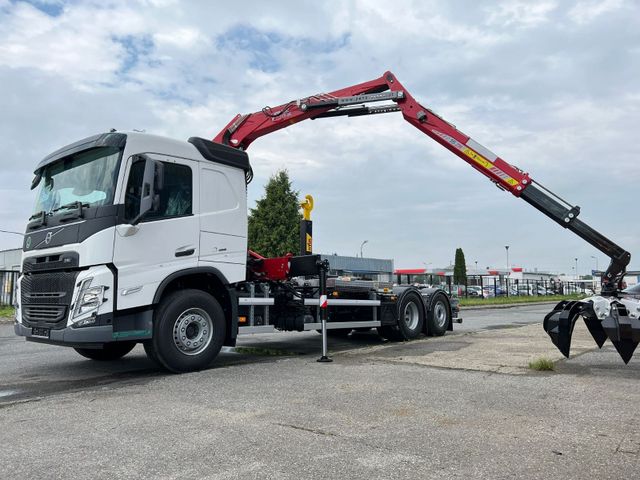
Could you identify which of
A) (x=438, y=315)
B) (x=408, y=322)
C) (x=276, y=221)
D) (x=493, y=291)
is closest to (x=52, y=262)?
(x=408, y=322)

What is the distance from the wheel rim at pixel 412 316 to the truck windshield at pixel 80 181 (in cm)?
→ 680

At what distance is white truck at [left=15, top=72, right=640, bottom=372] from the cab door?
0.5 inches

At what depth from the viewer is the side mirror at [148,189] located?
652 cm

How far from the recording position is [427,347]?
1009cm

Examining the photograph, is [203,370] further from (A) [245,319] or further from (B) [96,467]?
(B) [96,467]

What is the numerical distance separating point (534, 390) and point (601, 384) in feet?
3.17

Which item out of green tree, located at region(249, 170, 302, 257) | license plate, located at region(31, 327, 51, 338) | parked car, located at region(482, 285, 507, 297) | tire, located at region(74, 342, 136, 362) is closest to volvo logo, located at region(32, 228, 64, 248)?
license plate, located at region(31, 327, 51, 338)

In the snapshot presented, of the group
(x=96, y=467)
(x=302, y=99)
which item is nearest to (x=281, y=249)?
(x=302, y=99)

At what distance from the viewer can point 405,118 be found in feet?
35.6

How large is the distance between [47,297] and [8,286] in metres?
14.6

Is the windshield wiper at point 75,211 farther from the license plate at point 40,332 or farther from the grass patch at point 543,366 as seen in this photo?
the grass patch at point 543,366

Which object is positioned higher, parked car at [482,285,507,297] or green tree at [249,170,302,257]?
green tree at [249,170,302,257]

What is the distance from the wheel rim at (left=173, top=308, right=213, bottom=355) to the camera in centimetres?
718

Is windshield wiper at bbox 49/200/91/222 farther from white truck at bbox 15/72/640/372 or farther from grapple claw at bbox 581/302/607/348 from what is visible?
grapple claw at bbox 581/302/607/348
